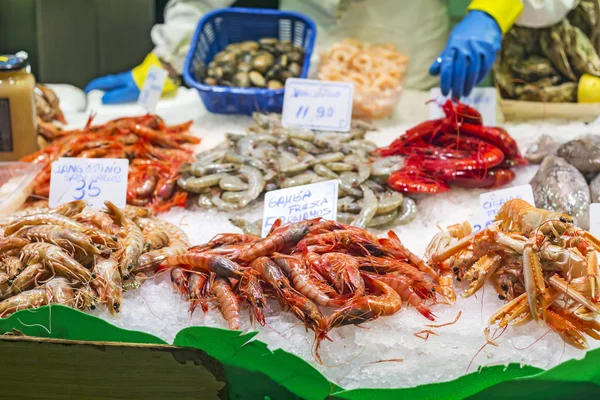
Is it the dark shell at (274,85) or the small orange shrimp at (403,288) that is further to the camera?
the dark shell at (274,85)

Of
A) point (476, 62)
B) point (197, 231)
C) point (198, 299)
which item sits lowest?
point (197, 231)

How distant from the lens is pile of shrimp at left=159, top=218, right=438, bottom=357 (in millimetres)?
1706

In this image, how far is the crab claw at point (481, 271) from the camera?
1.86 m

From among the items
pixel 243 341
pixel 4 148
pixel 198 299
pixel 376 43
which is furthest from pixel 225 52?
pixel 243 341

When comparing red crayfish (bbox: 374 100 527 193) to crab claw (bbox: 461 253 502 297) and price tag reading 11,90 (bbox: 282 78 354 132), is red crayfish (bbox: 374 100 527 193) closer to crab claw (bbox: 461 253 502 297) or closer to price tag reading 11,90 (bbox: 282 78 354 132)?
price tag reading 11,90 (bbox: 282 78 354 132)

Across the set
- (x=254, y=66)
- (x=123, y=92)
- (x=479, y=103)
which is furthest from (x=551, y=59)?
(x=123, y=92)

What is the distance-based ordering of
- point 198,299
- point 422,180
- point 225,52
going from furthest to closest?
point 225,52, point 422,180, point 198,299

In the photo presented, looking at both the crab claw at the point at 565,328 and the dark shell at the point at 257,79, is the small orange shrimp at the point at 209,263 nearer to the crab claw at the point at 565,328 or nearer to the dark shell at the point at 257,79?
the crab claw at the point at 565,328

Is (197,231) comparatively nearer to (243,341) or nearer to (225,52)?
(243,341)

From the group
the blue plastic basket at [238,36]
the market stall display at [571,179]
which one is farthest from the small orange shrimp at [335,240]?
the blue plastic basket at [238,36]

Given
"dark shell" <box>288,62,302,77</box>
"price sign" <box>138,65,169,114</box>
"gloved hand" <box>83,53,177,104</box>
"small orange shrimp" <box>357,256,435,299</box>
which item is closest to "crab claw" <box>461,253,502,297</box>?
"small orange shrimp" <box>357,256,435,299</box>

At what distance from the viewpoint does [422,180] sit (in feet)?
8.82

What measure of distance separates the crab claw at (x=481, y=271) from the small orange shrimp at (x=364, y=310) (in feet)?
0.83

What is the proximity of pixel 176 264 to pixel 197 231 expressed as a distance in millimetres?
492
